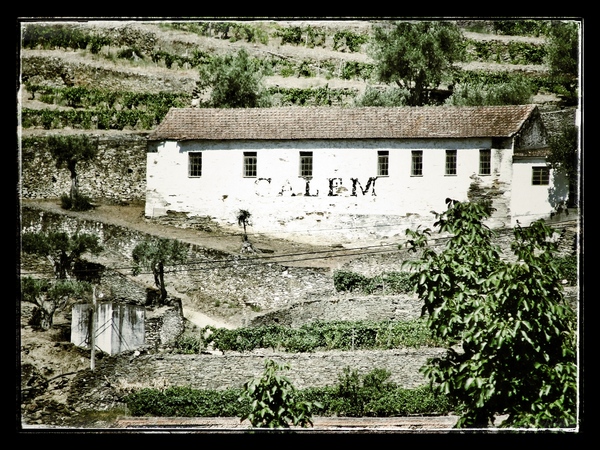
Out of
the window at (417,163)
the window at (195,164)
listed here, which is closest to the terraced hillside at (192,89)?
the window at (195,164)

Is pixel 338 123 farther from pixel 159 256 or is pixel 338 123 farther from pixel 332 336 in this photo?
pixel 159 256

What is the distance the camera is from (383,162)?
11.0m

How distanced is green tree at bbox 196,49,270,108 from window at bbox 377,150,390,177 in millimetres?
1601

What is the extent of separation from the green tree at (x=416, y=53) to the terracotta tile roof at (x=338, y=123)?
0.31 m

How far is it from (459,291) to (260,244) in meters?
3.09

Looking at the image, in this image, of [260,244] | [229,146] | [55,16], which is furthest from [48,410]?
[55,16]

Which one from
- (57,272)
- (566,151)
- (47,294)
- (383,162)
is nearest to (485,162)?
(566,151)

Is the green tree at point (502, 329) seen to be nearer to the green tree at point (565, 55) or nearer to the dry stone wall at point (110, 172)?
the green tree at point (565, 55)

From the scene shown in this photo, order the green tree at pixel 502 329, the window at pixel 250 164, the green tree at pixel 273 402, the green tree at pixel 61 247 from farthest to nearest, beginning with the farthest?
the window at pixel 250 164 < the green tree at pixel 61 247 < the green tree at pixel 273 402 < the green tree at pixel 502 329

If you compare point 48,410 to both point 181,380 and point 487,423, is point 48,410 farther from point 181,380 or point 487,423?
point 487,423

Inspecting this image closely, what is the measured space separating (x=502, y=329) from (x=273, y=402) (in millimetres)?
2415

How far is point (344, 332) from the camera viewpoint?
1064 centimetres

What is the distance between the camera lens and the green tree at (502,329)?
825 cm

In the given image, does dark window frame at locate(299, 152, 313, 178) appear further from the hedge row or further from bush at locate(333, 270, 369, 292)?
the hedge row
